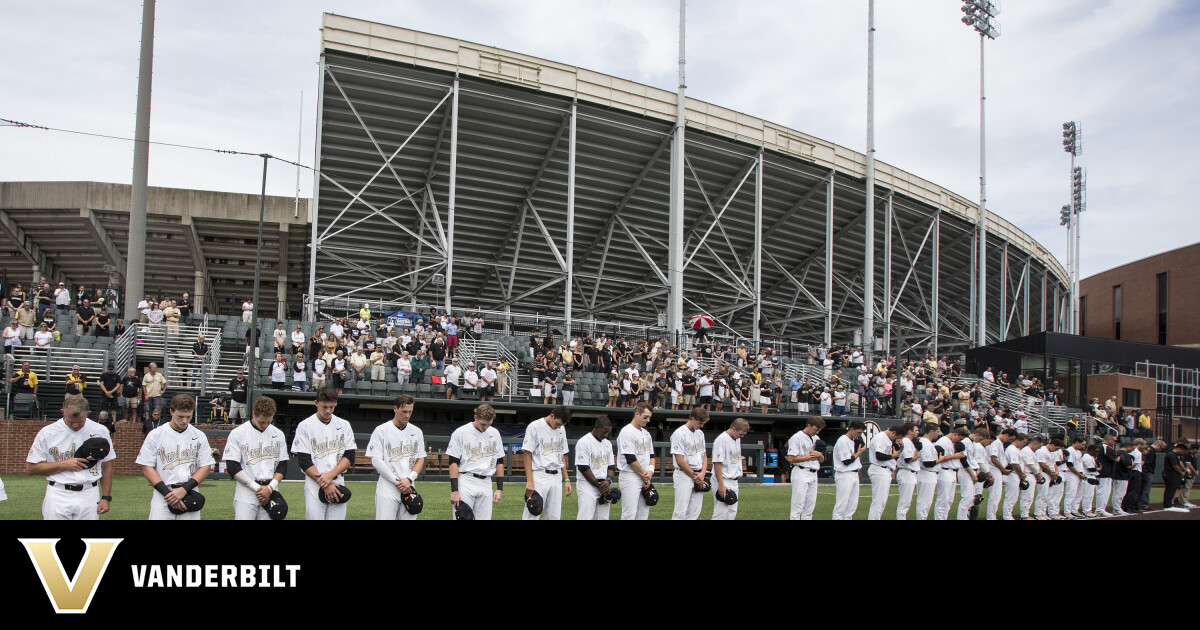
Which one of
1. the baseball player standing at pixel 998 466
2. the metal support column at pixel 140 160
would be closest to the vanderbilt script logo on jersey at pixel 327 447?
the baseball player standing at pixel 998 466

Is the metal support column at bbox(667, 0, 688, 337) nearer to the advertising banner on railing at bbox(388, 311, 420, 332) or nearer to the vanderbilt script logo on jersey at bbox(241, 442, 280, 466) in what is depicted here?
the advertising banner on railing at bbox(388, 311, 420, 332)

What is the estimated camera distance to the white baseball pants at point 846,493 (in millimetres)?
13164

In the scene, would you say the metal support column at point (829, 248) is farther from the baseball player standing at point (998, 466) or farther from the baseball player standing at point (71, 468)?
the baseball player standing at point (71, 468)

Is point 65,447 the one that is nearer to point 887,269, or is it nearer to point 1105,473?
point 1105,473

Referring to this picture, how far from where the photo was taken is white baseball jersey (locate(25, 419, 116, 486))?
767 cm

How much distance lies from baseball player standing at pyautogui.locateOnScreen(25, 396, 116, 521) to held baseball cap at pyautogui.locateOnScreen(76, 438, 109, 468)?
1.6 inches

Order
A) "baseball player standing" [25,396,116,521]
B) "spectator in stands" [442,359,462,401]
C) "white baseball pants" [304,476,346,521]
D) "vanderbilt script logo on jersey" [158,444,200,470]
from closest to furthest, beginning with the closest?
1. "baseball player standing" [25,396,116,521]
2. "vanderbilt script logo on jersey" [158,444,200,470]
3. "white baseball pants" [304,476,346,521]
4. "spectator in stands" [442,359,462,401]

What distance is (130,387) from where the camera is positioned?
19.7 m

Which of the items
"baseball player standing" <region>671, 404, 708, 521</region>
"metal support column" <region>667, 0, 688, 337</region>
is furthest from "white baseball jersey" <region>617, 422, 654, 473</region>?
"metal support column" <region>667, 0, 688, 337</region>

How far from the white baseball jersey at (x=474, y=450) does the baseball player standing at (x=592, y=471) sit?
46.4 inches

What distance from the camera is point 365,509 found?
1377 centimetres
